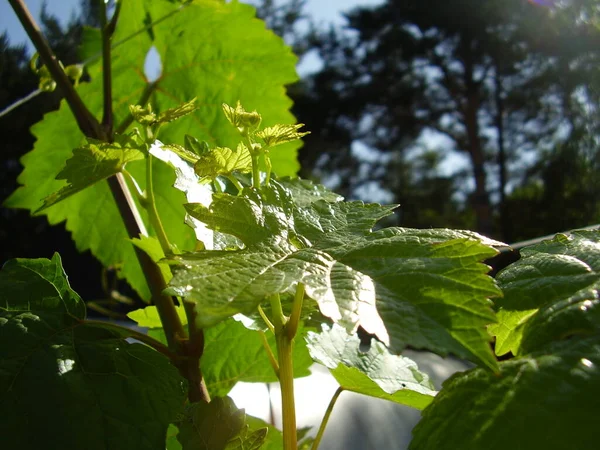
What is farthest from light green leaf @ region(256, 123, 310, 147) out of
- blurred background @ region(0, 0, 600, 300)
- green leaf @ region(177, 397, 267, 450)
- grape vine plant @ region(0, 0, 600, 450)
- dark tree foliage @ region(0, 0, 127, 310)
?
blurred background @ region(0, 0, 600, 300)

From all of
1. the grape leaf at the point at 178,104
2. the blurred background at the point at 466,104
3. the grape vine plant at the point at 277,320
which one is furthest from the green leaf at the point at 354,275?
the blurred background at the point at 466,104

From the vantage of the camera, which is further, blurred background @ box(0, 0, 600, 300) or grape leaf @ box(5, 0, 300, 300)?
blurred background @ box(0, 0, 600, 300)

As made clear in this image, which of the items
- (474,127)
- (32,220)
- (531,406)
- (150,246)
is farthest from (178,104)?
(474,127)

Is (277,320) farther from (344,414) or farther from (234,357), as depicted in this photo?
(344,414)

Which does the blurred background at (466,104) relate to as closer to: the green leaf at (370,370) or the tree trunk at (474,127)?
the tree trunk at (474,127)

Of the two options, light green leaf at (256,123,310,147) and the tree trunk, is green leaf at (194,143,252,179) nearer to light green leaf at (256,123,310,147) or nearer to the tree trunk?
light green leaf at (256,123,310,147)

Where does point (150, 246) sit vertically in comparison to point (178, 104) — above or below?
below
